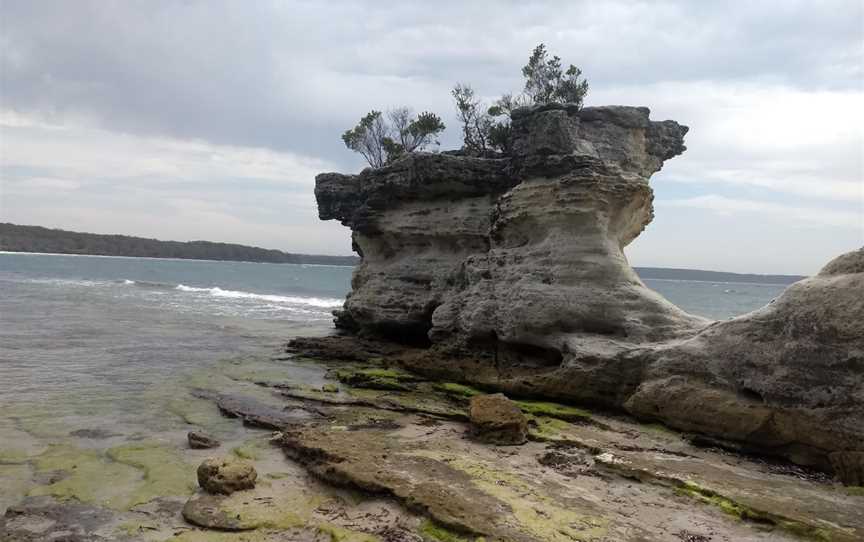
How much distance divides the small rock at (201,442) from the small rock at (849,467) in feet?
31.1

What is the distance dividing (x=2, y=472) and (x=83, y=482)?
127cm

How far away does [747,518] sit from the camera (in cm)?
716

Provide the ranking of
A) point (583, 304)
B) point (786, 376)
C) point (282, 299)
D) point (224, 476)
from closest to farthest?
1. point (224, 476)
2. point (786, 376)
3. point (583, 304)
4. point (282, 299)

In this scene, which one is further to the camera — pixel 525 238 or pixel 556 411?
pixel 525 238

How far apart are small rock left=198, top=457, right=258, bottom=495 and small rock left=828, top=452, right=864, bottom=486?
8.25m

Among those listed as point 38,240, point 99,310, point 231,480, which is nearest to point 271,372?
point 231,480

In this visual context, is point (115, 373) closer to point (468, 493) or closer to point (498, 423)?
point (498, 423)

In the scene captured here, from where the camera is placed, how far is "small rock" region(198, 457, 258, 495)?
7.74m

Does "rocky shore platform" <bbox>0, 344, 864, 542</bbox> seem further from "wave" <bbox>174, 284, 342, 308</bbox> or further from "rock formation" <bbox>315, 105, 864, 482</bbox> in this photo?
"wave" <bbox>174, 284, 342, 308</bbox>

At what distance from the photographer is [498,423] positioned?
10211 millimetres

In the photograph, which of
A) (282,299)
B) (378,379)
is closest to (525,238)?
(378,379)

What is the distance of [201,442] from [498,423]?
492cm

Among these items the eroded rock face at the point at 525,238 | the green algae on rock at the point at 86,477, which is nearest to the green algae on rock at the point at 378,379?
the eroded rock face at the point at 525,238

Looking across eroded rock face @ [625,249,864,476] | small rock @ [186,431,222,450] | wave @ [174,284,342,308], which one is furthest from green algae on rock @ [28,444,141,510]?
wave @ [174,284,342,308]
